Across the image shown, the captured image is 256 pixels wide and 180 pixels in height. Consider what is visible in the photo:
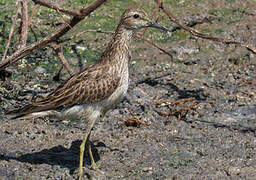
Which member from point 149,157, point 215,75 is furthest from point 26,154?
point 215,75

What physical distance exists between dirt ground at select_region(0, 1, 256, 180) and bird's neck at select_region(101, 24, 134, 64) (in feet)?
3.65

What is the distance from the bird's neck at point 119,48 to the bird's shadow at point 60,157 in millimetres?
1165

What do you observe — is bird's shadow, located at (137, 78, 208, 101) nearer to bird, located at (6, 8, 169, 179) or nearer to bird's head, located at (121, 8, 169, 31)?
bird's head, located at (121, 8, 169, 31)

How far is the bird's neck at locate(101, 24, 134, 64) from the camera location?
5633 millimetres

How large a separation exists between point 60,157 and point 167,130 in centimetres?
163

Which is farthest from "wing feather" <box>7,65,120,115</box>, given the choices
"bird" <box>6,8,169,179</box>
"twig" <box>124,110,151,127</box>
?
"twig" <box>124,110,151,127</box>

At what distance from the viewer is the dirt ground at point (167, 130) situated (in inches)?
213

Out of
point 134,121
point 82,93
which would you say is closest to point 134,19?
point 82,93

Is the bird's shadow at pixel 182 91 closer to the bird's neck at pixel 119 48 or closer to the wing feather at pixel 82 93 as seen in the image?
the bird's neck at pixel 119 48

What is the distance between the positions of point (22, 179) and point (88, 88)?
1240 mm

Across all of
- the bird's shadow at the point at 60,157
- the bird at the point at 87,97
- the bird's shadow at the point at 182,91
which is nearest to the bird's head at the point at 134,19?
the bird at the point at 87,97

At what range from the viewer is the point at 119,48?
5.69 meters

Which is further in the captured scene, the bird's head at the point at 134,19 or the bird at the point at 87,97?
the bird's head at the point at 134,19

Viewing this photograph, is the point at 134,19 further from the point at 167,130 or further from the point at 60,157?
the point at 60,157
